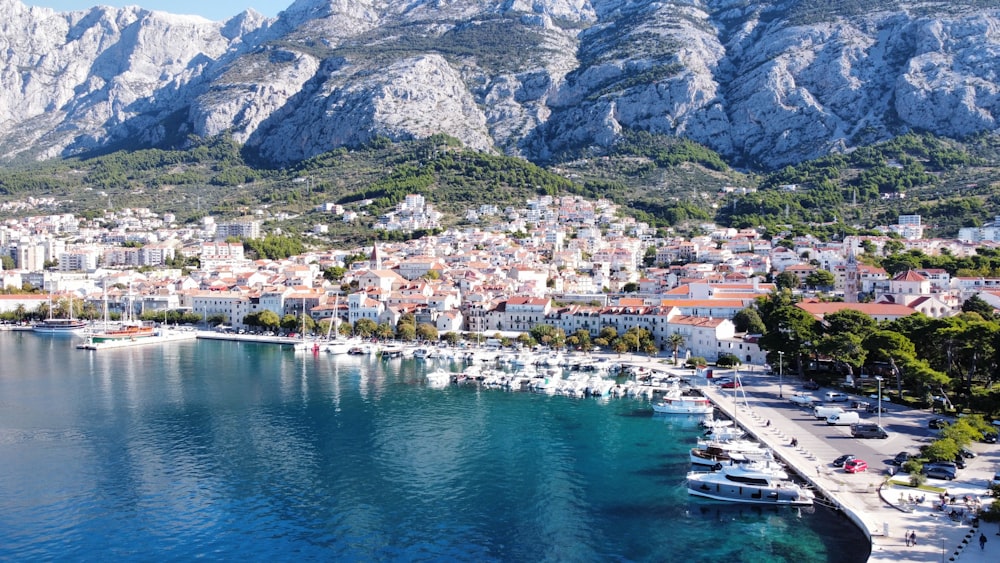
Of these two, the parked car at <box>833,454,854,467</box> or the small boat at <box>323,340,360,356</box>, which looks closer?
the parked car at <box>833,454,854,467</box>

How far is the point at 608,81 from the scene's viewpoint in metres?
144

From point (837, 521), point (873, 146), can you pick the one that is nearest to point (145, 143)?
point (873, 146)

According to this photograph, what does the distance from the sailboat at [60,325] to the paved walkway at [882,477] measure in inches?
2351

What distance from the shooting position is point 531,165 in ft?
413

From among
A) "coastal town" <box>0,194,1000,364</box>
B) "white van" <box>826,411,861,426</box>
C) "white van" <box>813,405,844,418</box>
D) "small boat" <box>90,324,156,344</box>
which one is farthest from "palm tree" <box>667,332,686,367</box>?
"small boat" <box>90,324,156,344</box>

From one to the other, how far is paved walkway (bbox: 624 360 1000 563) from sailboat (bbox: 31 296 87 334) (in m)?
59.7

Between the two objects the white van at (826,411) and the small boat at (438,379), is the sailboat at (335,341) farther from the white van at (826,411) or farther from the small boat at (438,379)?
the white van at (826,411)

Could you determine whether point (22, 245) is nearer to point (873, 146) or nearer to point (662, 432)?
point (662, 432)

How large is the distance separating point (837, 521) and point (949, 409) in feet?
41.7

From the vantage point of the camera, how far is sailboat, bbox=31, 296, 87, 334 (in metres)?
69.9

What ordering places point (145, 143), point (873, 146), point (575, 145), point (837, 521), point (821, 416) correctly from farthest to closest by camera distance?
point (145, 143)
point (575, 145)
point (873, 146)
point (821, 416)
point (837, 521)

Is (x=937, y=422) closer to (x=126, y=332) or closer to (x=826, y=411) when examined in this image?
(x=826, y=411)

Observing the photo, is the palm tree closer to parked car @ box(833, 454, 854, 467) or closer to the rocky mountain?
parked car @ box(833, 454, 854, 467)

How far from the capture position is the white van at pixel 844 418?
28469 millimetres
